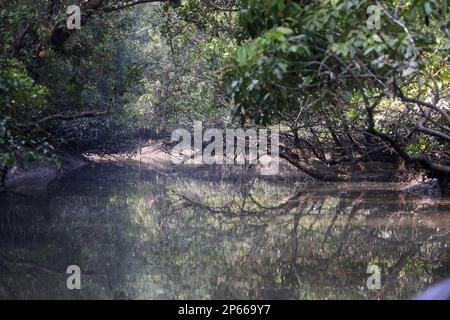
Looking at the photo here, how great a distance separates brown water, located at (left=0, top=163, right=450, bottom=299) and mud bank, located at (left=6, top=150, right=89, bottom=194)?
102cm

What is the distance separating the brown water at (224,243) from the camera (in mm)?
7004

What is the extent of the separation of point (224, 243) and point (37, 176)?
37.9 feet

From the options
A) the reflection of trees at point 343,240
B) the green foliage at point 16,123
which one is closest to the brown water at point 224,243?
the reflection of trees at point 343,240

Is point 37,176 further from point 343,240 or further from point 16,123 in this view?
point 343,240

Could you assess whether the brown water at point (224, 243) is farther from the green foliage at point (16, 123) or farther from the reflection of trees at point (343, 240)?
the green foliage at point (16, 123)

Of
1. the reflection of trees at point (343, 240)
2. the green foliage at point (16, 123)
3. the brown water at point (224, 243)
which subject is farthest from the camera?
the green foliage at point (16, 123)

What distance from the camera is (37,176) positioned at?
64.7 feet

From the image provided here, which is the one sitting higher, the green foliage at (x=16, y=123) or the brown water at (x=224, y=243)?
the green foliage at (x=16, y=123)

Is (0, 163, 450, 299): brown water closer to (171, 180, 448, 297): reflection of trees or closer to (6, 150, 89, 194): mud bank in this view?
(171, 180, 448, 297): reflection of trees

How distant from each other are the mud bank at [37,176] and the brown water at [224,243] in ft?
3.36

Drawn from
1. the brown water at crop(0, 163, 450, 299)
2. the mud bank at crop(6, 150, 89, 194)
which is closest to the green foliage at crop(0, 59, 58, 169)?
the brown water at crop(0, 163, 450, 299)

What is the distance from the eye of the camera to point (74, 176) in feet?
68.4

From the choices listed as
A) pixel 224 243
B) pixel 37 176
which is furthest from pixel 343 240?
pixel 37 176
